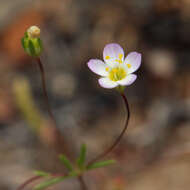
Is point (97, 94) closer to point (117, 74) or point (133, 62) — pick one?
point (117, 74)

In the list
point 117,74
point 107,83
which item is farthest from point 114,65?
point 107,83

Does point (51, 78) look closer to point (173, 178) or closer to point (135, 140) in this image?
point (135, 140)

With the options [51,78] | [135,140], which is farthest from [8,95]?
[135,140]

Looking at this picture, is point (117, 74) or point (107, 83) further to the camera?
point (117, 74)

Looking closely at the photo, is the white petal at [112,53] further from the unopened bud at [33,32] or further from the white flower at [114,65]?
the unopened bud at [33,32]

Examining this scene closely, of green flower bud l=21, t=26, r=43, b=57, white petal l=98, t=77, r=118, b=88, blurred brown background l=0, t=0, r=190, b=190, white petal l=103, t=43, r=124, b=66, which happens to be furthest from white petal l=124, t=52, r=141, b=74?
blurred brown background l=0, t=0, r=190, b=190

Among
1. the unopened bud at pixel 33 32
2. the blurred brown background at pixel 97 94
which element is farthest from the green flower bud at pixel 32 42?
the blurred brown background at pixel 97 94

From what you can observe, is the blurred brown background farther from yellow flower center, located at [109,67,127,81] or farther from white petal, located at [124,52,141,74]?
white petal, located at [124,52,141,74]
